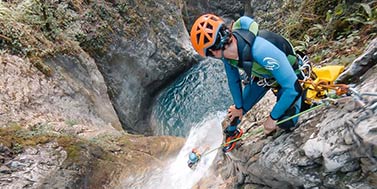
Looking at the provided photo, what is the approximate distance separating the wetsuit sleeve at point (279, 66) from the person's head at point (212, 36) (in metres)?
0.34

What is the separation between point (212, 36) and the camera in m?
3.81

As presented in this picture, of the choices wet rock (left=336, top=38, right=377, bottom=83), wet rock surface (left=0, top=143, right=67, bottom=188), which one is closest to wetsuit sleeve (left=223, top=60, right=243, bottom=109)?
wet rock (left=336, top=38, right=377, bottom=83)

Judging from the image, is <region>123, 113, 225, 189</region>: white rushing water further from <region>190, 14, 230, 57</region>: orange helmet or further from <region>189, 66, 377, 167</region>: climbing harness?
<region>190, 14, 230, 57</region>: orange helmet

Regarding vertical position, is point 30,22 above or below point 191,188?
above

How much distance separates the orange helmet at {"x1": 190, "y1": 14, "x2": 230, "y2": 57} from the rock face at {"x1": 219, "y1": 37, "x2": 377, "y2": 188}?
1452 millimetres

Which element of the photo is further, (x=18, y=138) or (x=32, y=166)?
(x=18, y=138)

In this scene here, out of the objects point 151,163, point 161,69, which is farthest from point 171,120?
point 151,163

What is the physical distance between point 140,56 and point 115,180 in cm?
872

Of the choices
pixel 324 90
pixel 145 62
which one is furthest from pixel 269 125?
pixel 145 62

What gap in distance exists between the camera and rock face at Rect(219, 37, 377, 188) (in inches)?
129

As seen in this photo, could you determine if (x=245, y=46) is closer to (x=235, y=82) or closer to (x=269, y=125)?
(x=235, y=82)

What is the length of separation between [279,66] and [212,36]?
793mm

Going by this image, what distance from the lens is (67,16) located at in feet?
40.9

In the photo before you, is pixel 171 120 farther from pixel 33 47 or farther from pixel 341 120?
pixel 341 120
